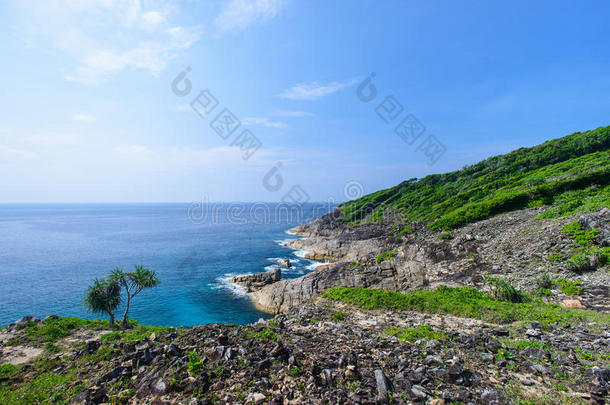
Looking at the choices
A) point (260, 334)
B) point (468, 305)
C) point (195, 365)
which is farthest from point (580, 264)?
point (195, 365)

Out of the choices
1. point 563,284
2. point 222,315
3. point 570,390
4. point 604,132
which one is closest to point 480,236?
point 563,284

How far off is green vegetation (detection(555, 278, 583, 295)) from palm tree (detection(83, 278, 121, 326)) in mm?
32513

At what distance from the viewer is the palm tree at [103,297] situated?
21.0 m

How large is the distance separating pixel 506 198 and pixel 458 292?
918 inches

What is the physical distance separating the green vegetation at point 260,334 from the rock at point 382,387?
5150mm

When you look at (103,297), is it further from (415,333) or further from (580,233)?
(580,233)

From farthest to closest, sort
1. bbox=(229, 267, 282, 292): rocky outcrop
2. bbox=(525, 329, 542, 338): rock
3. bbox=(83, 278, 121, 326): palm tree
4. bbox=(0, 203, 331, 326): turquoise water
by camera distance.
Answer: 1. bbox=(229, 267, 282, 292): rocky outcrop
2. bbox=(0, 203, 331, 326): turquoise water
3. bbox=(83, 278, 121, 326): palm tree
4. bbox=(525, 329, 542, 338): rock

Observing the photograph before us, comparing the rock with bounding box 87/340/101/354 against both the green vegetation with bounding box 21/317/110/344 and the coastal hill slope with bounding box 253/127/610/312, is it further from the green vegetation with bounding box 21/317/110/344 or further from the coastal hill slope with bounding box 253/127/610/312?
the coastal hill slope with bounding box 253/127/610/312

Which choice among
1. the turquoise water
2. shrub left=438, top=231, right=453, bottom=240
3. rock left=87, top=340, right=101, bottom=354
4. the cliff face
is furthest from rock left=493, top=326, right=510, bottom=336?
the turquoise water

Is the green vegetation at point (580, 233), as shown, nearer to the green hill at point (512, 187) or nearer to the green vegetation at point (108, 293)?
the green hill at point (512, 187)

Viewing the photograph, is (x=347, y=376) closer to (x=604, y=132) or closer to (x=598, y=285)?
(x=598, y=285)

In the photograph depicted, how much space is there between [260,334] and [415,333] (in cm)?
711

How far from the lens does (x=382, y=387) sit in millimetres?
7410

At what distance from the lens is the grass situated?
12.3 m
